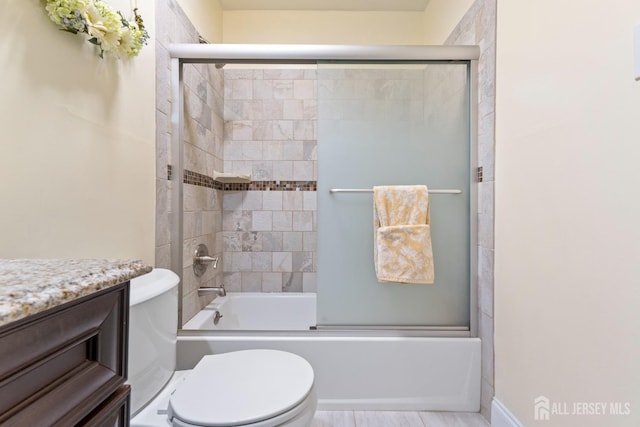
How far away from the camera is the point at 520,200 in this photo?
4.35 feet

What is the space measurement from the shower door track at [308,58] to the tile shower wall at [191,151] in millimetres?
39

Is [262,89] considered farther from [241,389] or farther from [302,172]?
[241,389]

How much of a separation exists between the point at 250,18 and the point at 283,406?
8.85 ft

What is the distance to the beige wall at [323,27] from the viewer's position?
2609 millimetres

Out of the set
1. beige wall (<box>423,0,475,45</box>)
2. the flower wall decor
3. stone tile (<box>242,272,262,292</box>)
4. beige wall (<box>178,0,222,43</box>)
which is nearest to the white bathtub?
stone tile (<box>242,272,262,292</box>)

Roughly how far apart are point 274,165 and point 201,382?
5.76 feet

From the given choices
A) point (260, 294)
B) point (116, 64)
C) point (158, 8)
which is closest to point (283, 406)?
point (116, 64)

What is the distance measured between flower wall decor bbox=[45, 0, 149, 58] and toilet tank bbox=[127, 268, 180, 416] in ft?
2.59

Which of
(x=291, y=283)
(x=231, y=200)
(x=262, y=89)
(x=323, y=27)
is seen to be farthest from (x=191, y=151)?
(x=323, y=27)

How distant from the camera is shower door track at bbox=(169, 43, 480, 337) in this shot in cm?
166

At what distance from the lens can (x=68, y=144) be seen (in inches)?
39.7

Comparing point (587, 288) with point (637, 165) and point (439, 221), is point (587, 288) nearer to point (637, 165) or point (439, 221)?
point (637, 165)

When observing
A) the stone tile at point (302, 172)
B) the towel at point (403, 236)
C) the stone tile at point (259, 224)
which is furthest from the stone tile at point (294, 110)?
the towel at point (403, 236)

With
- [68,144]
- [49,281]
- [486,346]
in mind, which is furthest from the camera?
[486,346]
